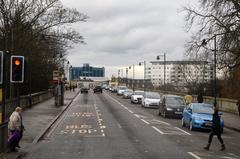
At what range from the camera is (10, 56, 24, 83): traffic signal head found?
16875 mm

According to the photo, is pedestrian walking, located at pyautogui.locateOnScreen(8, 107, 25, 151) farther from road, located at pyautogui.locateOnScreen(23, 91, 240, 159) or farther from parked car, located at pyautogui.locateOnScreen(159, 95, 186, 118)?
parked car, located at pyautogui.locateOnScreen(159, 95, 186, 118)

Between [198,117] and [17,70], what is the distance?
12.9 meters

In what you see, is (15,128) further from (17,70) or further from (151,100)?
(151,100)

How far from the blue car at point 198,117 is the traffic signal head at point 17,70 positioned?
12760 millimetres

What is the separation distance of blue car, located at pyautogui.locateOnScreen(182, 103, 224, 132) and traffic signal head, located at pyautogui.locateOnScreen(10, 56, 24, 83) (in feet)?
41.9

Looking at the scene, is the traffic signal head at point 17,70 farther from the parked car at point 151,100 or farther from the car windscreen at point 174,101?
the parked car at point 151,100

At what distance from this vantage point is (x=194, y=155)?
1664 centimetres

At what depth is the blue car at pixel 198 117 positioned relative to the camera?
27078 millimetres

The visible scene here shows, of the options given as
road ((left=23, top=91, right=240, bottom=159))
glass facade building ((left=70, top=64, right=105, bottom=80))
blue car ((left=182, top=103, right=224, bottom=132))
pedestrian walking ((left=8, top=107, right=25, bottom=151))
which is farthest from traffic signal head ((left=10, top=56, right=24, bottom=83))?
glass facade building ((left=70, top=64, right=105, bottom=80))

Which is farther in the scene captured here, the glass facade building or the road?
the glass facade building

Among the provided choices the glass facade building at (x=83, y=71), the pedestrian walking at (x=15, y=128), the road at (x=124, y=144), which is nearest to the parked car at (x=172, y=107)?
the road at (x=124, y=144)

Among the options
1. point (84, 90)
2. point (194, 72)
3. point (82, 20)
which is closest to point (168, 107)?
point (82, 20)

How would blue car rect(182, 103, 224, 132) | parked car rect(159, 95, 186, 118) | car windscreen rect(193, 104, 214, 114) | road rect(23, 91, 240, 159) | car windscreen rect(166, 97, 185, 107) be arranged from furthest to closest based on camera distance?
1. car windscreen rect(166, 97, 185, 107)
2. parked car rect(159, 95, 186, 118)
3. car windscreen rect(193, 104, 214, 114)
4. blue car rect(182, 103, 224, 132)
5. road rect(23, 91, 240, 159)

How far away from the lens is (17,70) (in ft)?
55.7
